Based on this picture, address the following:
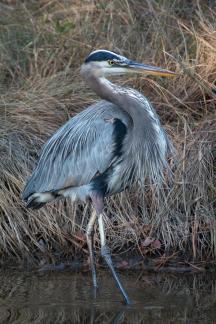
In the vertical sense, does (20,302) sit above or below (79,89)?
below

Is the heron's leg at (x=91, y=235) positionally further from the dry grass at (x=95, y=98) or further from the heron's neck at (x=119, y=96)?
the heron's neck at (x=119, y=96)

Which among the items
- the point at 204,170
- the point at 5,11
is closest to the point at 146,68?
the point at 204,170

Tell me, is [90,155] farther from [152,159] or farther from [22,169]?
[22,169]

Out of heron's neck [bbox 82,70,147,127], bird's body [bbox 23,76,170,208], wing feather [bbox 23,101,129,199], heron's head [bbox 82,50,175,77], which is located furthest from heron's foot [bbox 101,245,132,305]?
heron's head [bbox 82,50,175,77]

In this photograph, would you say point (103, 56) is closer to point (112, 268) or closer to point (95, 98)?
point (112, 268)

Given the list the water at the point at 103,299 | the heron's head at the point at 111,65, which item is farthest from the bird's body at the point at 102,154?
the water at the point at 103,299

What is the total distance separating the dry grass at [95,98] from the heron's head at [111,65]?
1.10 meters

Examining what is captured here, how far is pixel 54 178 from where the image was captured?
21.6 ft

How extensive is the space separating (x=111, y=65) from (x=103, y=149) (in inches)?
23.6

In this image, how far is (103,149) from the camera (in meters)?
6.39

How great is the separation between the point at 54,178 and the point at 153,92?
6.07 ft

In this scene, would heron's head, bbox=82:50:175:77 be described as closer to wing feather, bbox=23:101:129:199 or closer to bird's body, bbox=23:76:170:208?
bird's body, bbox=23:76:170:208

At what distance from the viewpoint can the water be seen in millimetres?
5773

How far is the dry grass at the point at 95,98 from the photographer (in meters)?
7.07
